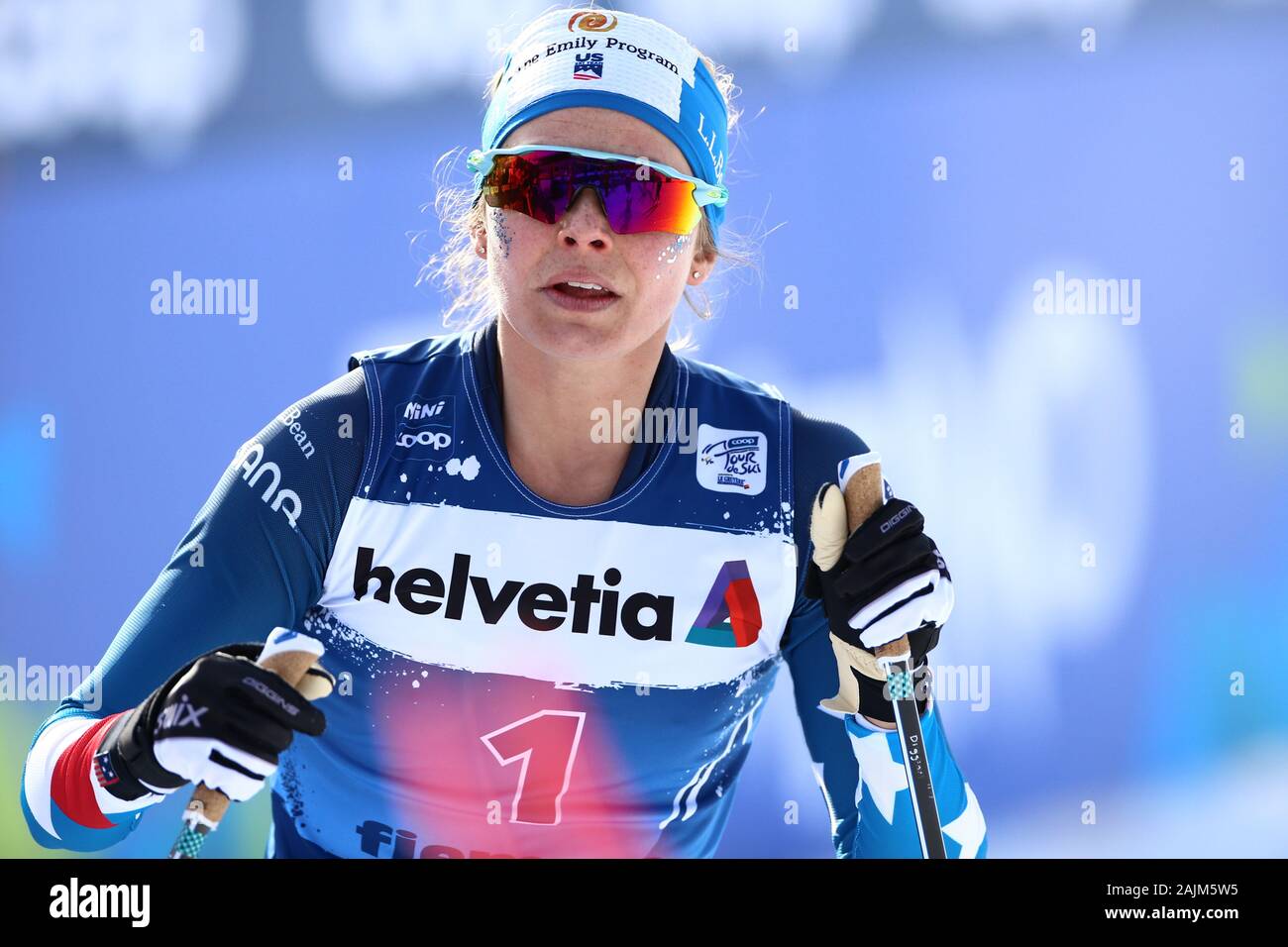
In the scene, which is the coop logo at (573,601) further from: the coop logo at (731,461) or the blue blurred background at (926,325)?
the blue blurred background at (926,325)

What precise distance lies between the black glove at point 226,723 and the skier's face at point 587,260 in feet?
2.33

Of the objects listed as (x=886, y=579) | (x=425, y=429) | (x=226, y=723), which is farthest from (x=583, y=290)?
(x=226, y=723)

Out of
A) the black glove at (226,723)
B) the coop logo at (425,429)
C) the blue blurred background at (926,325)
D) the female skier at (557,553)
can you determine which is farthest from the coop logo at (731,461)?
the blue blurred background at (926,325)

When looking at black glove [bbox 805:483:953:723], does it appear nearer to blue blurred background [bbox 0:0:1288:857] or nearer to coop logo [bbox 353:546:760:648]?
coop logo [bbox 353:546:760:648]

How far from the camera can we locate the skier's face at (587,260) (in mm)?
2018

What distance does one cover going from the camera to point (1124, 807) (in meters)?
3.58

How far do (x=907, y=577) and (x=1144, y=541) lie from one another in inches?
79.9

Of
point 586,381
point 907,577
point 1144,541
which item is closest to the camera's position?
point 907,577

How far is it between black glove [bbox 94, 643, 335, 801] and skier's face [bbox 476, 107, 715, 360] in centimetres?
71

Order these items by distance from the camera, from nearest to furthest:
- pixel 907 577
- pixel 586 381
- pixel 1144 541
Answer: pixel 907 577 → pixel 586 381 → pixel 1144 541

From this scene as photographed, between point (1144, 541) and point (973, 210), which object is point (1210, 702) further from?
point (973, 210)

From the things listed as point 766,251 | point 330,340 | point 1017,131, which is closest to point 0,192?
point 330,340

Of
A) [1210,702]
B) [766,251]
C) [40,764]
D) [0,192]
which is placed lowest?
[1210,702]

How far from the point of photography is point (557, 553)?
2.11 metres
